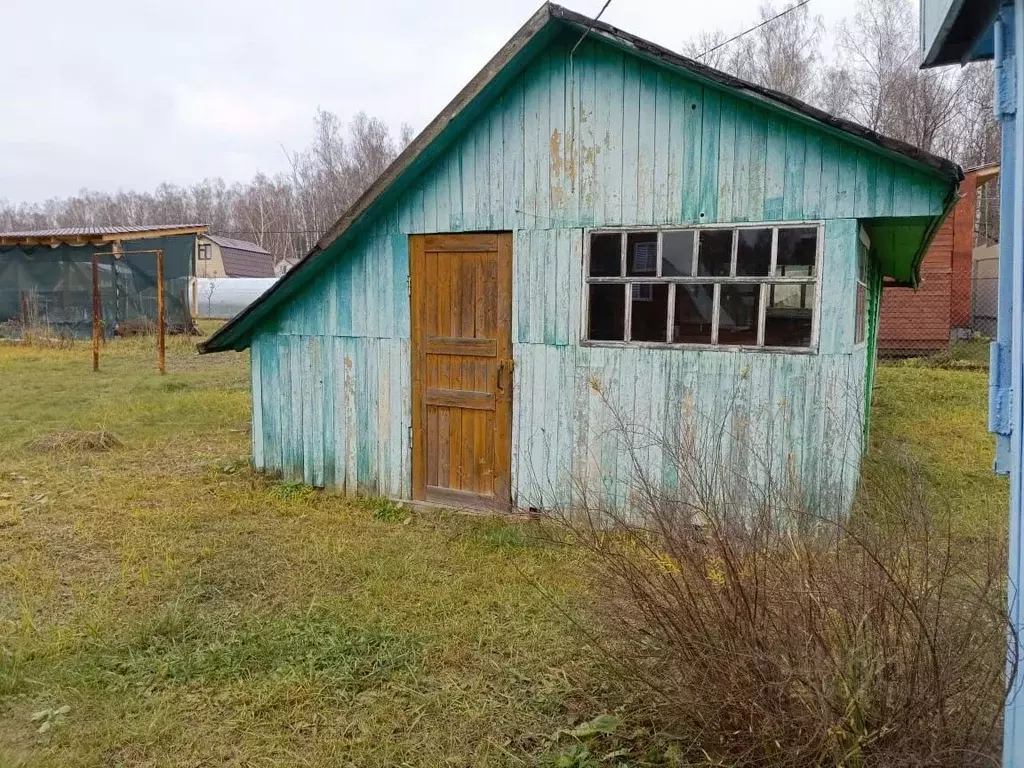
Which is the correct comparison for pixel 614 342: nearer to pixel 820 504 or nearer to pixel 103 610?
pixel 820 504

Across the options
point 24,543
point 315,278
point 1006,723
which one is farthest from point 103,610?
point 1006,723

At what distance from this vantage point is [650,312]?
530cm

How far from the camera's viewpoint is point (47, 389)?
12203mm

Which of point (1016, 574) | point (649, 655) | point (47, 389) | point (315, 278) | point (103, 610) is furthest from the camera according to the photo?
point (47, 389)

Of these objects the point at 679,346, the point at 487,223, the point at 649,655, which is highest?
the point at 487,223

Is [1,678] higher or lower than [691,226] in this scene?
lower

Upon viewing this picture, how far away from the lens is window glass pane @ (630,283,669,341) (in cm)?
525

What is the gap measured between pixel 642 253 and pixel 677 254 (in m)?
0.26

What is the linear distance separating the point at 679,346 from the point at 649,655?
2.82 metres

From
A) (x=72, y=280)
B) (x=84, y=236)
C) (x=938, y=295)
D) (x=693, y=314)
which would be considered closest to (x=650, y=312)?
(x=693, y=314)

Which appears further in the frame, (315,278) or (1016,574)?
(315,278)

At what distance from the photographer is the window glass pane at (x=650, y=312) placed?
17.2ft

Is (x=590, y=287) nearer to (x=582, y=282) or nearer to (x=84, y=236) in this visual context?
(x=582, y=282)

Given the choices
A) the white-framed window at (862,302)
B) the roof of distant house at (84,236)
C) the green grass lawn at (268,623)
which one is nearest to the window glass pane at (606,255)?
the white-framed window at (862,302)
